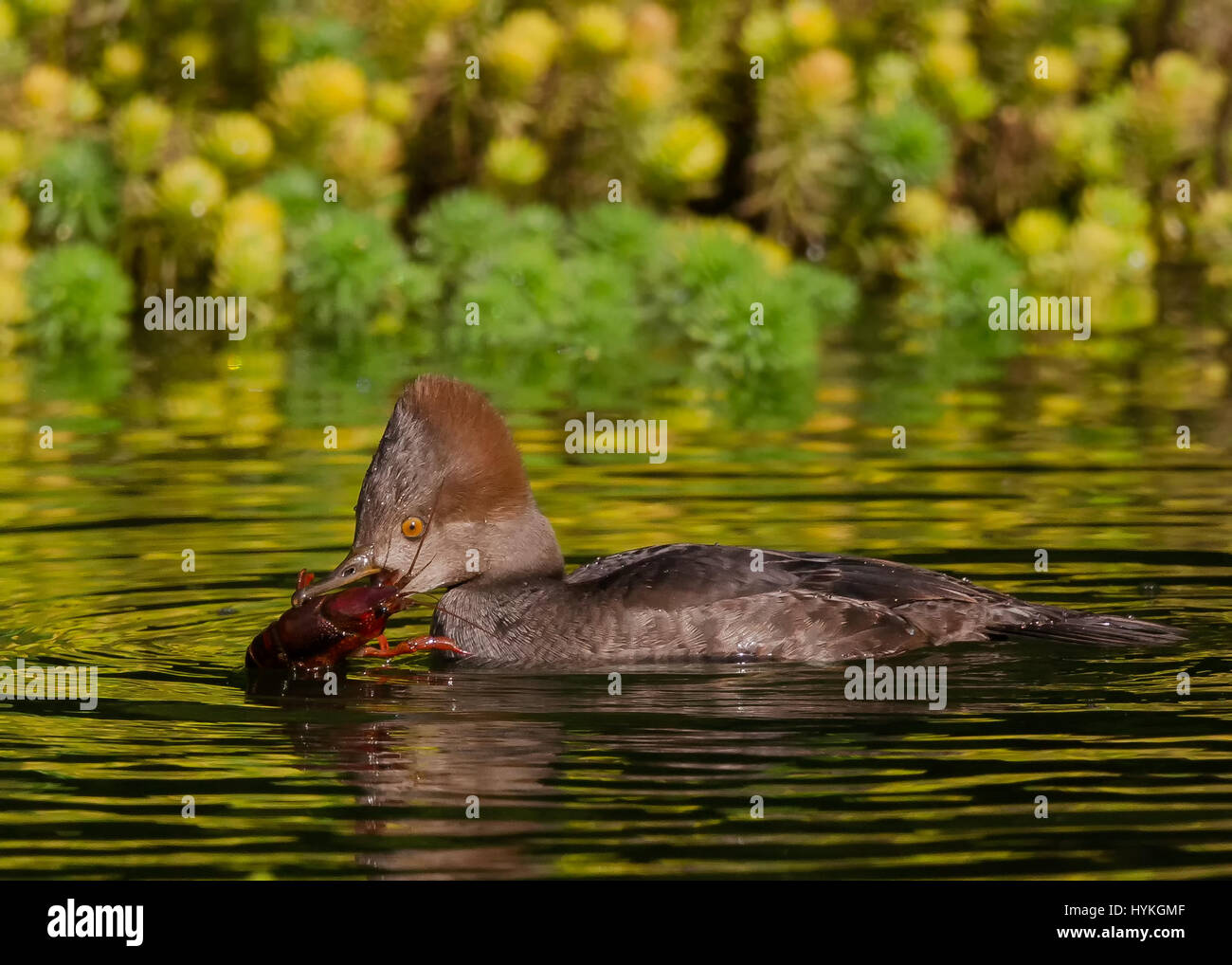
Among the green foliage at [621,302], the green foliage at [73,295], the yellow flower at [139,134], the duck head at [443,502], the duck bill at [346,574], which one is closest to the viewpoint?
the duck bill at [346,574]

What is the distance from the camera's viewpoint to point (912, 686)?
7617 millimetres

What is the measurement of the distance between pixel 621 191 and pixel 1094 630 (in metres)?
10.9

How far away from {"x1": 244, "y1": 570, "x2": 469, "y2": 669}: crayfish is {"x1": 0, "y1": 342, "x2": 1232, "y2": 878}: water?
118 mm

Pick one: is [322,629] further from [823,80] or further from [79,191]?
[823,80]

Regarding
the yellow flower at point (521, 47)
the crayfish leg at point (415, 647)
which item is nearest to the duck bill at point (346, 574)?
the crayfish leg at point (415, 647)

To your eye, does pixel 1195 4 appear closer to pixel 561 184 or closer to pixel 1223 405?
pixel 561 184

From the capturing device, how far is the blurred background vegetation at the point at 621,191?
15320 millimetres

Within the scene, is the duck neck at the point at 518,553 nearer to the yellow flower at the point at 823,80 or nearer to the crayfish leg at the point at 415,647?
the crayfish leg at the point at 415,647

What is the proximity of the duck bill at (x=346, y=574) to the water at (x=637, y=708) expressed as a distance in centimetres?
35

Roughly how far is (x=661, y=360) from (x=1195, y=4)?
7709mm

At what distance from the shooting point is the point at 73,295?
50.7 feet

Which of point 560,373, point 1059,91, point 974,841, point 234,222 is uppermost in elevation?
point 1059,91

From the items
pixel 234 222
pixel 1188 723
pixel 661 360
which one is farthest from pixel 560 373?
pixel 1188 723

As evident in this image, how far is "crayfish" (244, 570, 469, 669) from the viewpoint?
7.71m
